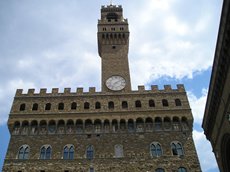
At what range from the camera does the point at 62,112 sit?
26.1 m

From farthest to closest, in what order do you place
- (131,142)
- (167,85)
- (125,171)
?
(167,85), (131,142), (125,171)

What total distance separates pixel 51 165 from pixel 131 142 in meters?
7.03

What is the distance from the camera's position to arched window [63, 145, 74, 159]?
2388 cm

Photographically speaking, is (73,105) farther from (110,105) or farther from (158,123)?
(158,123)

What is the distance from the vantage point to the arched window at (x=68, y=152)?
23.9 metres

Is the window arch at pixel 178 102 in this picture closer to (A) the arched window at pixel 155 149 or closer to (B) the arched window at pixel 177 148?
(B) the arched window at pixel 177 148

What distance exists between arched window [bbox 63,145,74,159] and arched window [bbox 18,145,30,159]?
3.13 metres

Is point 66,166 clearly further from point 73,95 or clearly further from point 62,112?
point 73,95

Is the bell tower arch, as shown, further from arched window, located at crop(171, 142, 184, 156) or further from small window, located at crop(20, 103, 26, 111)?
small window, located at crop(20, 103, 26, 111)

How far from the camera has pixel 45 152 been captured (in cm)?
2408

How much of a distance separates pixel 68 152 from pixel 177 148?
370 inches

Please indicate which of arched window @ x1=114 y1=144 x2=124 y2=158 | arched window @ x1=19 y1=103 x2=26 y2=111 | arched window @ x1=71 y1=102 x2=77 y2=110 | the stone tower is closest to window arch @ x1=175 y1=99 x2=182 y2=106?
the stone tower

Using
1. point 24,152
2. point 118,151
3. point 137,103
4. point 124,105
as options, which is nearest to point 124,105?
point 124,105

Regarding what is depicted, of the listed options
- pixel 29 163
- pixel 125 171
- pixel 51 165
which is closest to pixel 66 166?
pixel 51 165
